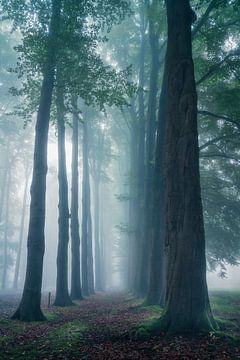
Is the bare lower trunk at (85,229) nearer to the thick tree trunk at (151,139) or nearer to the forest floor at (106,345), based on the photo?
the thick tree trunk at (151,139)

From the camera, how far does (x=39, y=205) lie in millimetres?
11945

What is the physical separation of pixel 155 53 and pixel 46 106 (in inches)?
363

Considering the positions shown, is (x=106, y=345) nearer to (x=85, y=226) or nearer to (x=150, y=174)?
(x=150, y=174)

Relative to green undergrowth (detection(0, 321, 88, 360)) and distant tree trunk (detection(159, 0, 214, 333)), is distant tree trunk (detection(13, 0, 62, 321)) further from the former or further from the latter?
distant tree trunk (detection(159, 0, 214, 333))

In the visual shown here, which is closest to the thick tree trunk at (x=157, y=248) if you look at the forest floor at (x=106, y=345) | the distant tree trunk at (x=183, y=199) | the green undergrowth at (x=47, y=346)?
the distant tree trunk at (x=183, y=199)

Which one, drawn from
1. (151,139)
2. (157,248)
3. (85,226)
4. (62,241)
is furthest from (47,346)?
(85,226)

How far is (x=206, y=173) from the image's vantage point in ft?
71.2

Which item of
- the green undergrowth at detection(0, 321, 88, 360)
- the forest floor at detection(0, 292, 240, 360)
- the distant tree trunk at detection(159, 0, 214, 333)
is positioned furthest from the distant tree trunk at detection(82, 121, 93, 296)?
the distant tree trunk at detection(159, 0, 214, 333)

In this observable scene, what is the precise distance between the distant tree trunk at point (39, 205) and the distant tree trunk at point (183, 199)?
5075 mm

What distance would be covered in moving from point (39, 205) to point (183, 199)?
Answer: 5703mm

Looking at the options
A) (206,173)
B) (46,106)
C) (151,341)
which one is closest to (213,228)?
(206,173)

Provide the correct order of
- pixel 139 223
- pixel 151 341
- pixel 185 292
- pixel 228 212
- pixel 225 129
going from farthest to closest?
pixel 139 223 < pixel 228 212 < pixel 225 129 < pixel 185 292 < pixel 151 341

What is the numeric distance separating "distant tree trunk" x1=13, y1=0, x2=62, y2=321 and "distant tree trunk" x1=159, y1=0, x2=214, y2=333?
200 inches

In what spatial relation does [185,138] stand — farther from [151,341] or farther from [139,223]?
[139,223]
